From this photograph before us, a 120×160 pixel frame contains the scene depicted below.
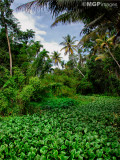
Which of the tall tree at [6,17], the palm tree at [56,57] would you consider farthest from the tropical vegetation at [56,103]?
the palm tree at [56,57]

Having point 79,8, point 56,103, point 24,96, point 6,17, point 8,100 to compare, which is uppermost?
point 6,17

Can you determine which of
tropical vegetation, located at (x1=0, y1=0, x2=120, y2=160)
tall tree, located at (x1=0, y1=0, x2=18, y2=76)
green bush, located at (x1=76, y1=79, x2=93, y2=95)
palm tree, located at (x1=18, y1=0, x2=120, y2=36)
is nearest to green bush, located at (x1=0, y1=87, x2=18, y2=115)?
tropical vegetation, located at (x1=0, y1=0, x2=120, y2=160)

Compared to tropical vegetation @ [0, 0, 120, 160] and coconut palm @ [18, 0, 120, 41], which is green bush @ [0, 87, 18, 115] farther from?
coconut palm @ [18, 0, 120, 41]

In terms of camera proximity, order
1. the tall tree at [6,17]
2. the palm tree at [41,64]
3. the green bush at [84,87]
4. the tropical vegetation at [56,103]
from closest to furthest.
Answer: the tropical vegetation at [56,103], the palm tree at [41,64], the tall tree at [6,17], the green bush at [84,87]

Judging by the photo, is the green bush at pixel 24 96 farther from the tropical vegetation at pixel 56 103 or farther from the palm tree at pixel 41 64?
the palm tree at pixel 41 64

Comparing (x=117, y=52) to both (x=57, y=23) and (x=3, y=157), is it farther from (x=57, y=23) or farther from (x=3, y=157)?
(x=3, y=157)

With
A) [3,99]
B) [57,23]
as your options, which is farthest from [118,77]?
[3,99]

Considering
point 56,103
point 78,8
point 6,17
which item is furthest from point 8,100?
point 6,17

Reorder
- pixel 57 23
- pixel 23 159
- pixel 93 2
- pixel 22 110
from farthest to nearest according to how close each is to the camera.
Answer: pixel 57 23
pixel 22 110
pixel 93 2
pixel 23 159

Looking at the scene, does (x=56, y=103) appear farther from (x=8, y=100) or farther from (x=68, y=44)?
(x=68, y=44)

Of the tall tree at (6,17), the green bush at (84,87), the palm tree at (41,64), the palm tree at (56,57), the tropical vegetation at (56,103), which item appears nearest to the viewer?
the tropical vegetation at (56,103)

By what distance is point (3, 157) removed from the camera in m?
2.11

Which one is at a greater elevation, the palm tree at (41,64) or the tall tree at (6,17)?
the tall tree at (6,17)

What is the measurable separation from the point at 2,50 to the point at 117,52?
508 inches
